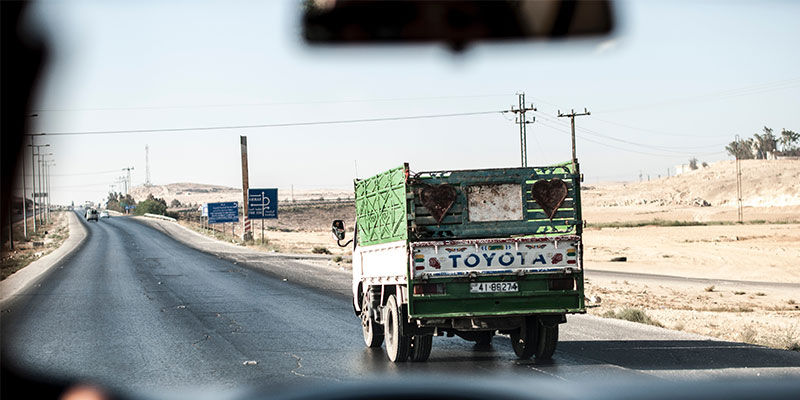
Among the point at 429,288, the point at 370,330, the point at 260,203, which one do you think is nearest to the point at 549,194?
the point at 429,288

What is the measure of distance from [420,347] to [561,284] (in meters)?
2.13

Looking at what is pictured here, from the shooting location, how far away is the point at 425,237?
1291 centimetres

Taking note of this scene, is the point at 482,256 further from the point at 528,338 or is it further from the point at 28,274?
the point at 28,274

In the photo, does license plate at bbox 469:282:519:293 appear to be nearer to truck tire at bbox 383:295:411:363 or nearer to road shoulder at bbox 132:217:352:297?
truck tire at bbox 383:295:411:363

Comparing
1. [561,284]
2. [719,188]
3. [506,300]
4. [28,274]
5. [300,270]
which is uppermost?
[719,188]

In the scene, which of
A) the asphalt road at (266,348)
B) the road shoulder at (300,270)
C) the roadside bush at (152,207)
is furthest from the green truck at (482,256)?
the roadside bush at (152,207)

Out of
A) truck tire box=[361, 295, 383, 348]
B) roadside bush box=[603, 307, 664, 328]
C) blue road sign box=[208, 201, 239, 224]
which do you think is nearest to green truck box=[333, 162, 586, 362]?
truck tire box=[361, 295, 383, 348]

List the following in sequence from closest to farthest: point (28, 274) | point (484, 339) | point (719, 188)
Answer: point (484, 339) → point (28, 274) → point (719, 188)

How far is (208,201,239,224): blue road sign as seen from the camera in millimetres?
84938

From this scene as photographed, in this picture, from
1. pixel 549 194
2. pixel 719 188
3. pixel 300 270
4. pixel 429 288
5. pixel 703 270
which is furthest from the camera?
pixel 719 188

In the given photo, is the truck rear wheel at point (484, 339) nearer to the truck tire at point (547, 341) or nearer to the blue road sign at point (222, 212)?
the truck tire at point (547, 341)

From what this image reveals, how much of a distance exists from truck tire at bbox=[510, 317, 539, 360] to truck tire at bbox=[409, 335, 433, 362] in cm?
133

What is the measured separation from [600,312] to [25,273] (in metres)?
28.8

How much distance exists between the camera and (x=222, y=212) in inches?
3366
